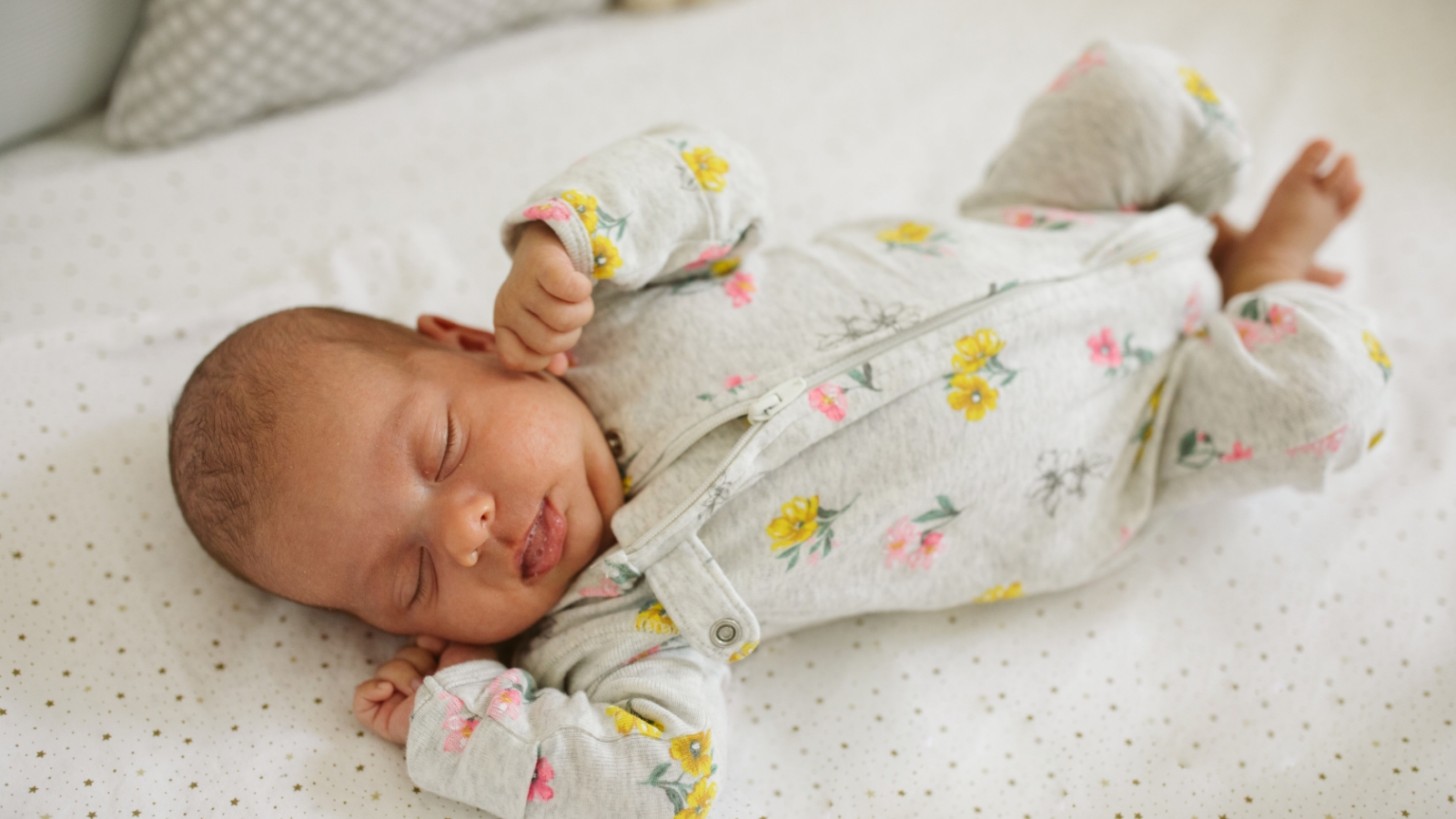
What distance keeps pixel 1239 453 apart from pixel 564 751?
965mm

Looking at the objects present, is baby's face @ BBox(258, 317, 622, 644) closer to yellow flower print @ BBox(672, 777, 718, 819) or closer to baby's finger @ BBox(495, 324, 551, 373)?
baby's finger @ BBox(495, 324, 551, 373)

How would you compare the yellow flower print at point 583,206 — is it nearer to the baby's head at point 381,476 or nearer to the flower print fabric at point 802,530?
the baby's head at point 381,476

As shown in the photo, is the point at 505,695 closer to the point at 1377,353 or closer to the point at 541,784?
the point at 541,784

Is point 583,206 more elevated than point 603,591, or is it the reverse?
point 583,206

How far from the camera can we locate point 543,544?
3.59ft

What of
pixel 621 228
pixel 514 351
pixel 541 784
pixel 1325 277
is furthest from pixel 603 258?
pixel 1325 277

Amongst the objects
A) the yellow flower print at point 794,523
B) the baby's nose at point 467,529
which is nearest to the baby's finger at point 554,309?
the baby's nose at point 467,529

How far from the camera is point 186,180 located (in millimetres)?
1591

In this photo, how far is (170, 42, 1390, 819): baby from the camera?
1.04m

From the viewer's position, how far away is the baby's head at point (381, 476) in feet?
3.35

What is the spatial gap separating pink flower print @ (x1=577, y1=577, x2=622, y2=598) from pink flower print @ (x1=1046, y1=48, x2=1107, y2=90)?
3.51 ft

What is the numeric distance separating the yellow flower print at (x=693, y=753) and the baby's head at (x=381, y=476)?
0.25m

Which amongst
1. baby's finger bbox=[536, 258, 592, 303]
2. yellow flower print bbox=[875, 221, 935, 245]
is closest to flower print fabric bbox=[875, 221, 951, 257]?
yellow flower print bbox=[875, 221, 935, 245]

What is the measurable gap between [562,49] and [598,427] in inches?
42.1
